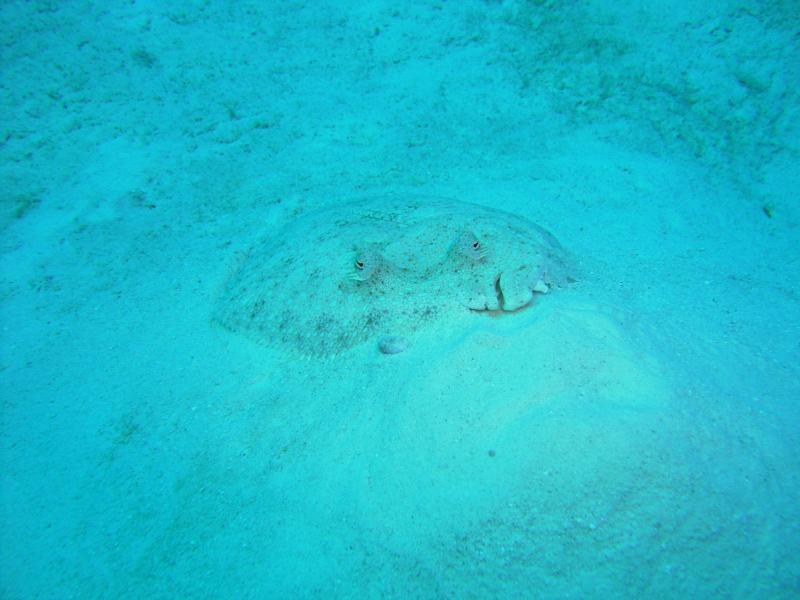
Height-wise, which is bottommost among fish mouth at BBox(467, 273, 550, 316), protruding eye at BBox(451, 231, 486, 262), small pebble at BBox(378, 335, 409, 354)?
small pebble at BBox(378, 335, 409, 354)

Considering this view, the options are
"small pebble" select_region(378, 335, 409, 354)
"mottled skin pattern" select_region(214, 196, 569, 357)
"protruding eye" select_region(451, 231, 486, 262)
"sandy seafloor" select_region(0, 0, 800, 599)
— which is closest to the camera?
"sandy seafloor" select_region(0, 0, 800, 599)

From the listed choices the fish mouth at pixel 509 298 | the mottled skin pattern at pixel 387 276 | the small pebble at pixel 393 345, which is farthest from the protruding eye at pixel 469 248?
the small pebble at pixel 393 345

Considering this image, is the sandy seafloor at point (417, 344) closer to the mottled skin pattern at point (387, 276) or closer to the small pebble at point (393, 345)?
the small pebble at point (393, 345)

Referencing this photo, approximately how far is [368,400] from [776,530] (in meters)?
2.77

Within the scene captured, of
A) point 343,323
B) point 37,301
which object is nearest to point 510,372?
point 343,323

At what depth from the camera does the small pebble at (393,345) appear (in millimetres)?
3486

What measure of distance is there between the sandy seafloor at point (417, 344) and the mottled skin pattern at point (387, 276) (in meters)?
0.24

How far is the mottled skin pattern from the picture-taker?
3.72m

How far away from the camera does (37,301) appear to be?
459 cm

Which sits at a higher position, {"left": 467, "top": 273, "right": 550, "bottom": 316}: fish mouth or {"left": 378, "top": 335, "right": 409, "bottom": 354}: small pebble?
{"left": 467, "top": 273, "right": 550, "bottom": 316}: fish mouth

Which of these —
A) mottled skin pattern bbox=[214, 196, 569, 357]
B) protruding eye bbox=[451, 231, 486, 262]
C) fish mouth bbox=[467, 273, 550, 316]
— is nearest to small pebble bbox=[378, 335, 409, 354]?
mottled skin pattern bbox=[214, 196, 569, 357]

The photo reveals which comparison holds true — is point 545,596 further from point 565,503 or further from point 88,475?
point 88,475

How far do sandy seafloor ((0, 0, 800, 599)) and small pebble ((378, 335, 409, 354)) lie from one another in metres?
0.12

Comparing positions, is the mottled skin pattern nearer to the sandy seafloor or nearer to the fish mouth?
the fish mouth
